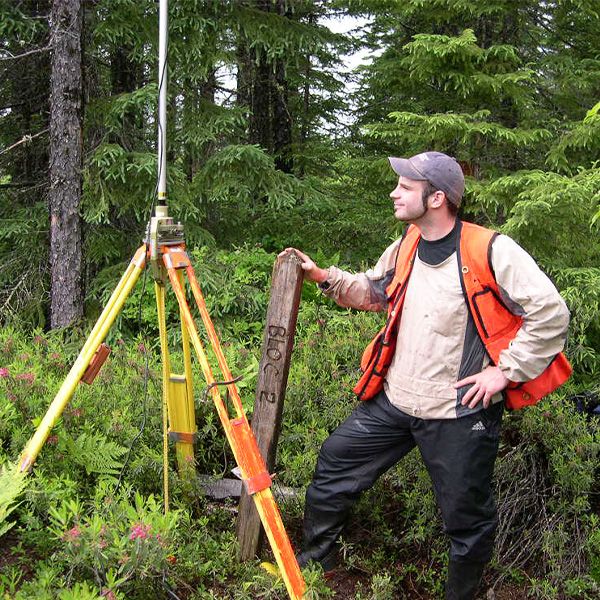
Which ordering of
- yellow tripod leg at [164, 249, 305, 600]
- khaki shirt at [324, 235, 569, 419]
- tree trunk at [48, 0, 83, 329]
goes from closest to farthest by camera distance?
1. yellow tripod leg at [164, 249, 305, 600]
2. khaki shirt at [324, 235, 569, 419]
3. tree trunk at [48, 0, 83, 329]

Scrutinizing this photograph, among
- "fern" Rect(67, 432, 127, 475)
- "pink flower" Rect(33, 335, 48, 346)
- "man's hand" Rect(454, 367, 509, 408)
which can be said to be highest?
"man's hand" Rect(454, 367, 509, 408)

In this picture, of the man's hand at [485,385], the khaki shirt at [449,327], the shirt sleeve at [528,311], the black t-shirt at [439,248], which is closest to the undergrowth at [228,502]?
the khaki shirt at [449,327]

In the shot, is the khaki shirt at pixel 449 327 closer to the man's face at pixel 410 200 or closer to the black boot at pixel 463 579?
the man's face at pixel 410 200

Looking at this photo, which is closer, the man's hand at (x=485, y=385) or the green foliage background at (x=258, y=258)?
the man's hand at (x=485, y=385)

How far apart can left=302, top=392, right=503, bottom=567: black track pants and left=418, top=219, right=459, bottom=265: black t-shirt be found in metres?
0.83

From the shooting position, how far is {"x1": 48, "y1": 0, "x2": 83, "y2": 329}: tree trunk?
6.54 metres

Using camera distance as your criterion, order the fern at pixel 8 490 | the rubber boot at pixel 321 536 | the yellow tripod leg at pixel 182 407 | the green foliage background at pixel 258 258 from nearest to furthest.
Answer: the fern at pixel 8 490 < the green foliage background at pixel 258 258 < the yellow tripod leg at pixel 182 407 < the rubber boot at pixel 321 536

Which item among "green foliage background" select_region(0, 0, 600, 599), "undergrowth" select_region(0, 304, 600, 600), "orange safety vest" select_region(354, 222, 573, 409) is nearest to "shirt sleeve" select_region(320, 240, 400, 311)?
"orange safety vest" select_region(354, 222, 573, 409)

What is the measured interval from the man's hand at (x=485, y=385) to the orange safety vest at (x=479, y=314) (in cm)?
7

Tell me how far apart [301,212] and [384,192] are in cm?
163

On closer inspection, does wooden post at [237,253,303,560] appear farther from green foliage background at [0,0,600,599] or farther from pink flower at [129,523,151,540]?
pink flower at [129,523,151,540]

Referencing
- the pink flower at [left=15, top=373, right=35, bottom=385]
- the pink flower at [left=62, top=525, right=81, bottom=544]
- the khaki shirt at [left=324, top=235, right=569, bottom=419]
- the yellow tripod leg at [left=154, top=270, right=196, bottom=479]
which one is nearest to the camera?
the pink flower at [left=62, top=525, right=81, bottom=544]

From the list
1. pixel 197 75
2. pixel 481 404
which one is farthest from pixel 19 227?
pixel 481 404

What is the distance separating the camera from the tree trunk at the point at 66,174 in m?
6.54
